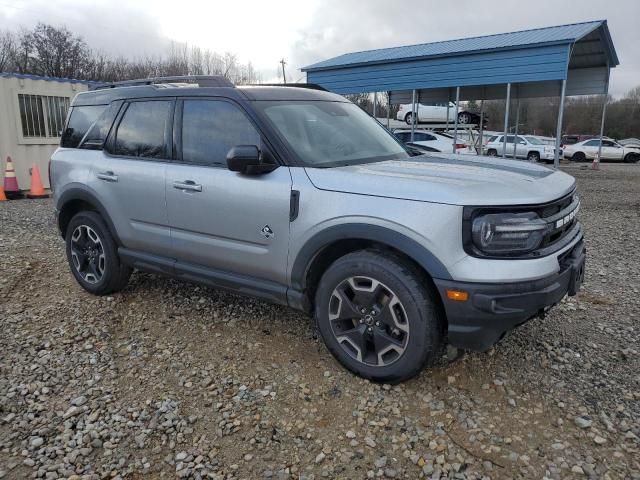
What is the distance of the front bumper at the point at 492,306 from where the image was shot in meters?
2.67

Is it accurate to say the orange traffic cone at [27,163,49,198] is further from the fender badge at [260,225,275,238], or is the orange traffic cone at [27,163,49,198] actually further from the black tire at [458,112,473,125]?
the black tire at [458,112,473,125]

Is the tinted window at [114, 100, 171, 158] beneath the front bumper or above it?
above

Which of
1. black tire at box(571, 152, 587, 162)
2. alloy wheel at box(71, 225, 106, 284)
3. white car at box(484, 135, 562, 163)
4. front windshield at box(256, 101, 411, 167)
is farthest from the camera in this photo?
black tire at box(571, 152, 587, 162)

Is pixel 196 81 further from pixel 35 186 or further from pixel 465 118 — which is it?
pixel 465 118

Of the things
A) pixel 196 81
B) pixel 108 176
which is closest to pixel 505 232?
pixel 196 81

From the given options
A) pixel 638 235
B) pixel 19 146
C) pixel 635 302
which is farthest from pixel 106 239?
pixel 19 146

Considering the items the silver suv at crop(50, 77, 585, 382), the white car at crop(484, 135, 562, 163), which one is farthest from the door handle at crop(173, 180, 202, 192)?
the white car at crop(484, 135, 562, 163)

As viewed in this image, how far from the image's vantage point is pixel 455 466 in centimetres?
250

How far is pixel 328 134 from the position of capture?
12.3 feet

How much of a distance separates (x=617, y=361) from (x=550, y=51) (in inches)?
487

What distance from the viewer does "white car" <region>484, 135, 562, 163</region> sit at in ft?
85.6

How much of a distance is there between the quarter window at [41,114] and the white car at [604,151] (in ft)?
86.8

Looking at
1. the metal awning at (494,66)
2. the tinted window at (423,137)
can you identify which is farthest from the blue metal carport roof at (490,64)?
the tinted window at (423,137)

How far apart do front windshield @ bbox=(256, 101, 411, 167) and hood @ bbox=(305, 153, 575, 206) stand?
0.64 ft
